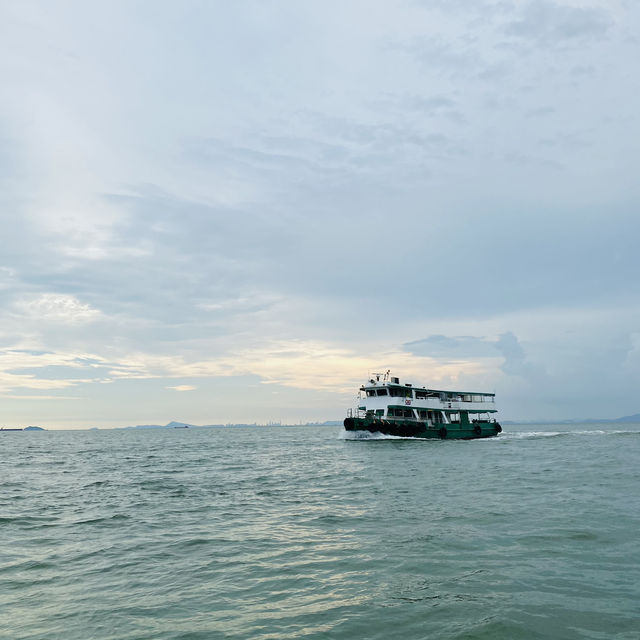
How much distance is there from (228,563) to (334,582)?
2.76 m

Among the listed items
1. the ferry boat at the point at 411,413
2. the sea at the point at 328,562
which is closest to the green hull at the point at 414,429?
the ferry boat at the point at 411,413

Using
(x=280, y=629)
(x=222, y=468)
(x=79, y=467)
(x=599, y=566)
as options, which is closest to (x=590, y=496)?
(x=599, y=566)

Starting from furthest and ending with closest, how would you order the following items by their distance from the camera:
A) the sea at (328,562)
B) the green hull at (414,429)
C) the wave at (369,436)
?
1. the wave at (369,436)
2. the green hull at (414,429)
3. the sea at (328,562)

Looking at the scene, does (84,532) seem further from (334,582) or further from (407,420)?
(407,420)

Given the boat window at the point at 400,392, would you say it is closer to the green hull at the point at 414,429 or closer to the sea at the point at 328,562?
the green hull at the point at 414,429

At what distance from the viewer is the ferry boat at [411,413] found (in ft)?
190

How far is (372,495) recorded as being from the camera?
69.2 ft

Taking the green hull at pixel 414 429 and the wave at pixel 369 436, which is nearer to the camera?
the green hull at pixel 414 429

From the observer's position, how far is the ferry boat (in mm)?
57875

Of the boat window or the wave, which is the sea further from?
the boat window

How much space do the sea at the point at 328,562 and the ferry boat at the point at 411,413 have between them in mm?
34433

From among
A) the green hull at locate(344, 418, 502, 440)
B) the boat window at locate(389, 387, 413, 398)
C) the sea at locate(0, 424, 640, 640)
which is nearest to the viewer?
the sea at locate(0, 424, 640, 640)

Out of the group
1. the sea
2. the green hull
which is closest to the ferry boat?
the green hull

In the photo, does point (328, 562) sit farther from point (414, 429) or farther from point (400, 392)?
point (400, 392)
